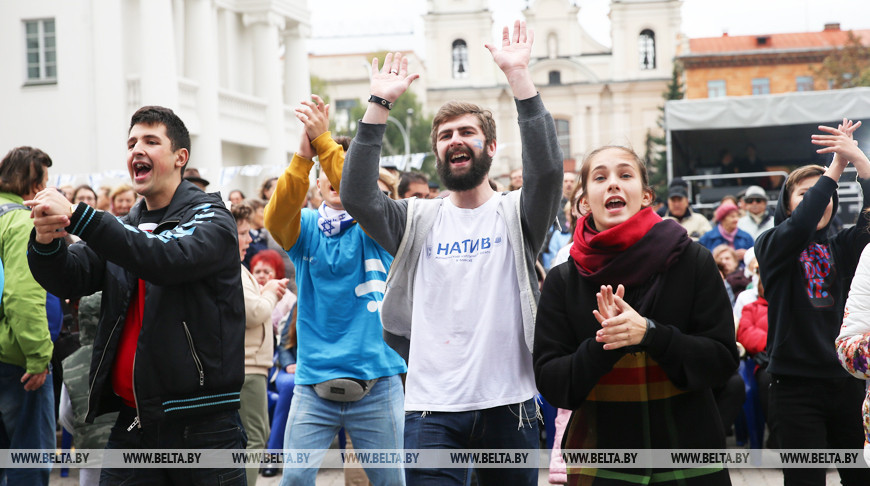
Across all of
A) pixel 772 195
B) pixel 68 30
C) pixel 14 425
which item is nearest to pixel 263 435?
pixel 14 425

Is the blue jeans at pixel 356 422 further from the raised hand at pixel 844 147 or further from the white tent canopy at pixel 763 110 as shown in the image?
the white tent canopy at pixel 763 110

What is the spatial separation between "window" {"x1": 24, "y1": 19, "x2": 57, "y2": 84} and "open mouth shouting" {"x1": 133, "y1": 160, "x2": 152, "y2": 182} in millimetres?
27503

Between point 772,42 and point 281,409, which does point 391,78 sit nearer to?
point 281,409

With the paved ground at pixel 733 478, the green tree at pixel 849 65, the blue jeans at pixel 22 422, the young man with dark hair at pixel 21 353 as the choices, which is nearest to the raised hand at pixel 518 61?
the young man with dark hair at pixel 21 353

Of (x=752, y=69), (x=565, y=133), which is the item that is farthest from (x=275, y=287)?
(x=565, y=133)

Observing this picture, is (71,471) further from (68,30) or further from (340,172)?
(68,30)

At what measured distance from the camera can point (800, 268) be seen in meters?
5.40

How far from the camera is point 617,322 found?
10.8ft

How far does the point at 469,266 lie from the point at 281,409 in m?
4.54

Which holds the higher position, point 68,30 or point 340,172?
point 68,30

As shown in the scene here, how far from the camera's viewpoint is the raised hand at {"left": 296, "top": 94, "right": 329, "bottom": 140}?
450cm

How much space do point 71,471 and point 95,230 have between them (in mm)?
5626

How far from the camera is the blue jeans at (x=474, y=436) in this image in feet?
13.2

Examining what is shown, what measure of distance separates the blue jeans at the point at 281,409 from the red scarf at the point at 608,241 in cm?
500
